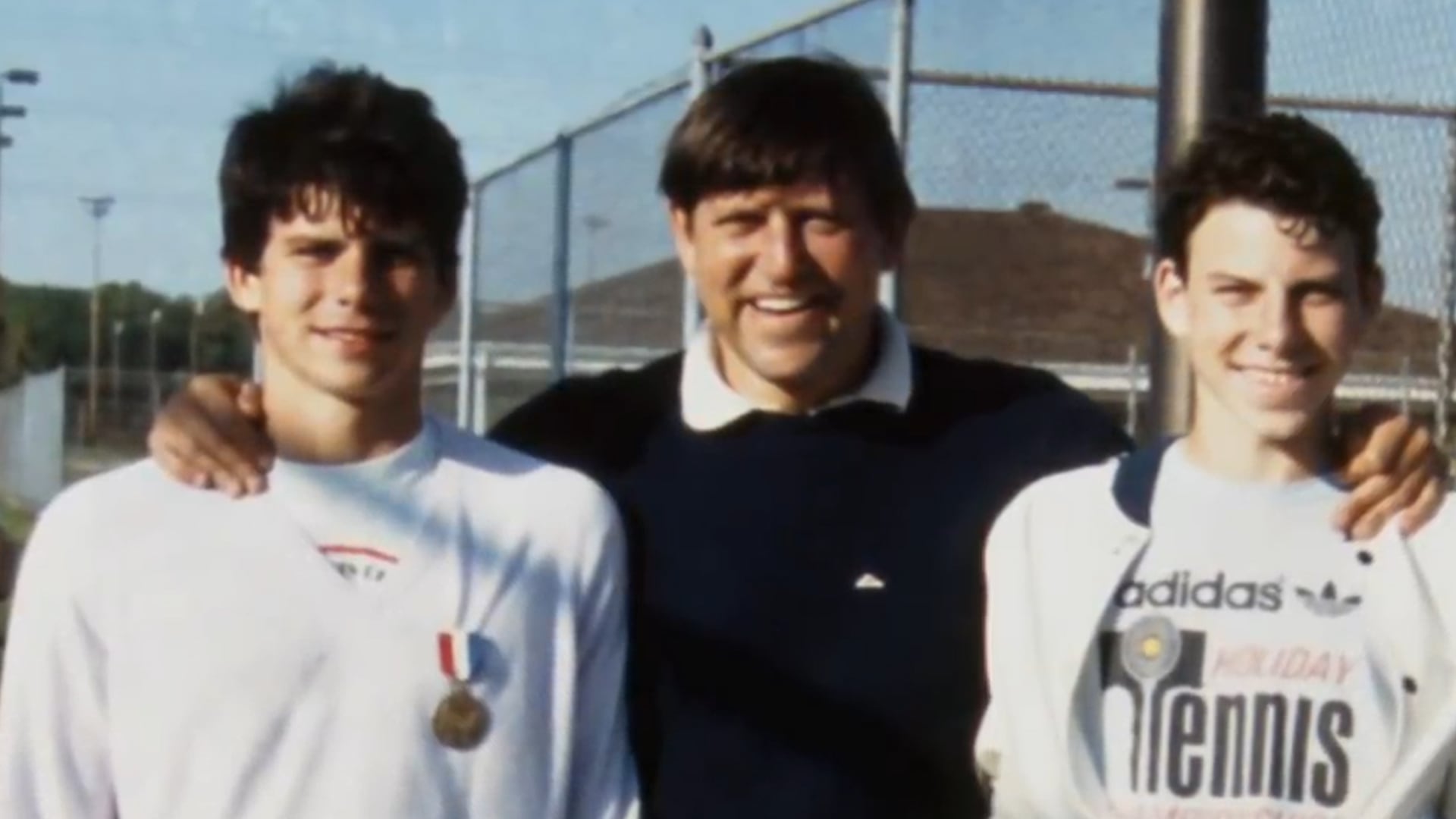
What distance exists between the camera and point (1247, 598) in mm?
3387

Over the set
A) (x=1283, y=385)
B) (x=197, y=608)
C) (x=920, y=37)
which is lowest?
(x=197, y=608)

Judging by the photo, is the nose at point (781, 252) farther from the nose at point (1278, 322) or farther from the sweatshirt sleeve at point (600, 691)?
the nose at point (1278, 322)

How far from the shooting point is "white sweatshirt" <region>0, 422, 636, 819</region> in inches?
127

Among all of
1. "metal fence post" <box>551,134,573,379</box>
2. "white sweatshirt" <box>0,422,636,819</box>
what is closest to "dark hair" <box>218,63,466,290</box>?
"white sweatshirt" <box>0,422,636,819</box>

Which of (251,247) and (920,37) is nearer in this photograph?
(251,247)

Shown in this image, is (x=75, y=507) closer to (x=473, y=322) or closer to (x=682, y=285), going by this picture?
(x=682, y=285)

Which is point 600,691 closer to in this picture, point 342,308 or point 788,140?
point 342,308

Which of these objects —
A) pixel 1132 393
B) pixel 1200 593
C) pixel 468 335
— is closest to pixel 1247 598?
pixel 1200 593

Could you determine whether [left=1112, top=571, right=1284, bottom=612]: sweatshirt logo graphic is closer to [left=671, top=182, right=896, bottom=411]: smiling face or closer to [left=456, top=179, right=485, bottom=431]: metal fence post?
[left=671, top=182, right=896, bottom=411]: smiling face

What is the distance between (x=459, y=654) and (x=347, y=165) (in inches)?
24.4

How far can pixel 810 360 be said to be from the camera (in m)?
3.77

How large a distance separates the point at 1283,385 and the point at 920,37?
3.14m

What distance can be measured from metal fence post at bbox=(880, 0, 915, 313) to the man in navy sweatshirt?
7.11 feet

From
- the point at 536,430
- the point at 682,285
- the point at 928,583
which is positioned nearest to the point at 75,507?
the point at 536,430
